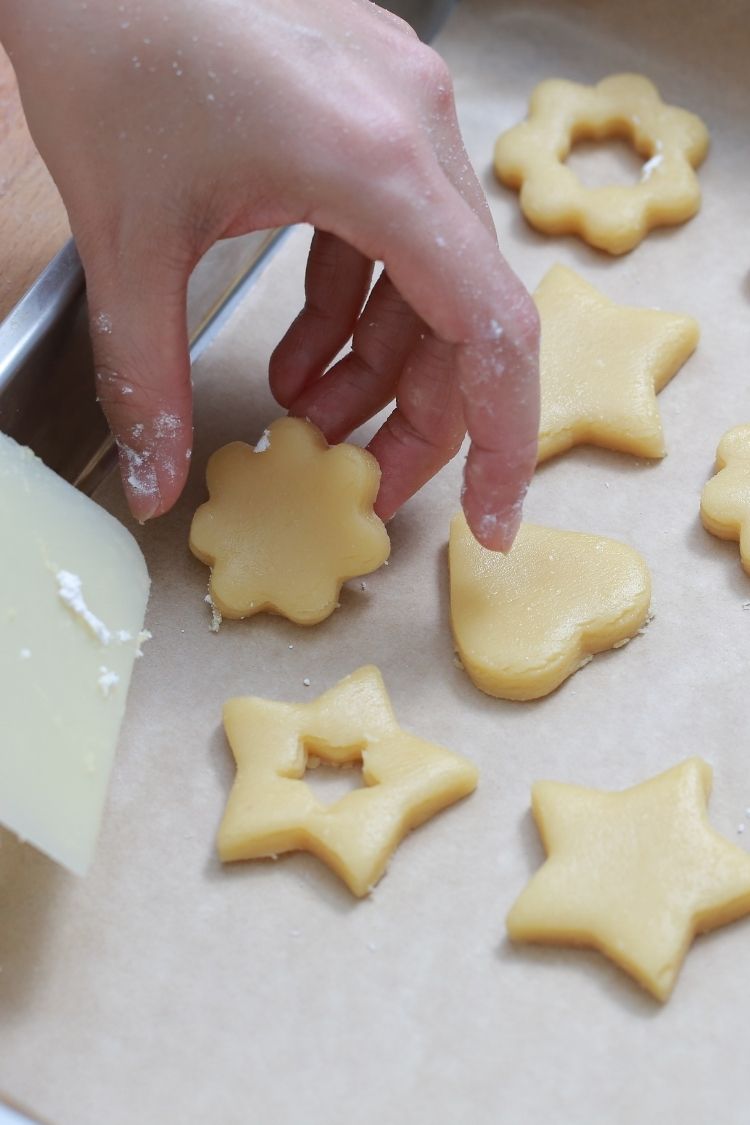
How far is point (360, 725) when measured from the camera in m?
1.17

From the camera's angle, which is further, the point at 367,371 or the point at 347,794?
the point at 367,371

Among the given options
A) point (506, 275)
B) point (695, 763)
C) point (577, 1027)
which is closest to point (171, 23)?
point (506, 275)

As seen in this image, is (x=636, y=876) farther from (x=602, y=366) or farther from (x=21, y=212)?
(x=21, y=212)

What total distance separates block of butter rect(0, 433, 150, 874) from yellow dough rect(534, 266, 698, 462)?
0.49m

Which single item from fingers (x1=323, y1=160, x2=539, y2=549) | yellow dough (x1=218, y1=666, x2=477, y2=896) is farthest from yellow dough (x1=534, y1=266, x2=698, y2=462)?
yellow dough (x1=218, y1=666, x2=477, y2=896)

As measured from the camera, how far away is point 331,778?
3.88 feet

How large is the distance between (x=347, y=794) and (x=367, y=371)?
425mm

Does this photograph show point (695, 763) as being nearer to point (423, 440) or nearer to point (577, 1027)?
point (577, 1027)

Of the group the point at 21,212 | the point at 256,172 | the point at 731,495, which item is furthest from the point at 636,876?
the point at 21,212

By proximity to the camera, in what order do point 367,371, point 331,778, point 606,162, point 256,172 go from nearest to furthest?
point 256,172 < point 331,778 < point 367,371 < point 606,162

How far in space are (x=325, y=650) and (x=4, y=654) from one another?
0.33 meters

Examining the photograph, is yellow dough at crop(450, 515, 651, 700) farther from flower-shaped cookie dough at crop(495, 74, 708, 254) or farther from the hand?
flower-shaped cookie dough at crop(495, 74, 708, 254)

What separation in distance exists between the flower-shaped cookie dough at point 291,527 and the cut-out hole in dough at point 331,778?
15 centimetres

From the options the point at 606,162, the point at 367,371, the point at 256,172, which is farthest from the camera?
the point at 606,162
